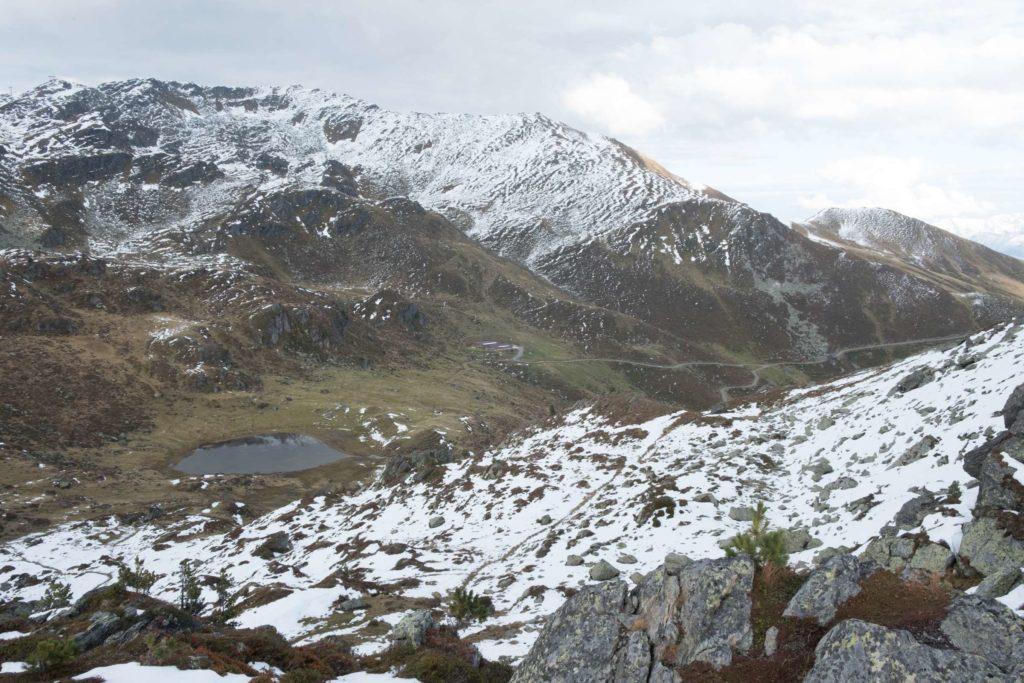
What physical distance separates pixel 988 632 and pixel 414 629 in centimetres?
1987

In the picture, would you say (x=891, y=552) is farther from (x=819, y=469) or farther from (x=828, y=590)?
(x=819, y=469)

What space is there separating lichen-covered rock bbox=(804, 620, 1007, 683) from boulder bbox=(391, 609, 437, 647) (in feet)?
54.6

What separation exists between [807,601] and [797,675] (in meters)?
1.95

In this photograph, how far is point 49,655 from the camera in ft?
60.2

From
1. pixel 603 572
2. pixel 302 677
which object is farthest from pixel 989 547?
pixel 302 677

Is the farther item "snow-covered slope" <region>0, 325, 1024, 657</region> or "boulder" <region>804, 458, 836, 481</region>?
"boulder" <region>804, 458, 836, 481</region>

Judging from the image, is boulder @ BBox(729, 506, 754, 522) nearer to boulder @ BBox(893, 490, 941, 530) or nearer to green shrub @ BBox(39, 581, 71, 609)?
boulder @ BBox(893, 490, 941, 530)

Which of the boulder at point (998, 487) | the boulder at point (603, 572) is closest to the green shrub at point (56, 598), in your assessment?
the boulder at point (603, 572)

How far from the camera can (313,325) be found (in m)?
164

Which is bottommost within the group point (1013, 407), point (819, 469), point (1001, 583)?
point (819, 469)

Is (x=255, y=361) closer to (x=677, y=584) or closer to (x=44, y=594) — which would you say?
(x=44, y=594)

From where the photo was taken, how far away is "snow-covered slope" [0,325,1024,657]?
28.4 metres

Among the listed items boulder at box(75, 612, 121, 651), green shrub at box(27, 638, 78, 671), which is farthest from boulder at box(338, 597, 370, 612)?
green shrub at box(27, 638, 78, 671)

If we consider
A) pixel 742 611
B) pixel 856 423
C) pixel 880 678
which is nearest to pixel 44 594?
pixel 742 611
